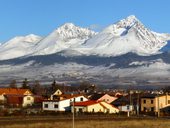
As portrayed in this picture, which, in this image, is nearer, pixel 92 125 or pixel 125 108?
pixel 92 125

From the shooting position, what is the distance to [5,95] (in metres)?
119

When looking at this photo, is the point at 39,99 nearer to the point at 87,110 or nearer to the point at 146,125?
the point at 87,110

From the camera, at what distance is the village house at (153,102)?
10806 centimetres

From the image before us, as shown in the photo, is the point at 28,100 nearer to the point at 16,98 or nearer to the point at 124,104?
the point at 16,98

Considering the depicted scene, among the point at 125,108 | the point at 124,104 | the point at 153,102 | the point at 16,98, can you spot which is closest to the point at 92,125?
the point at 125,108

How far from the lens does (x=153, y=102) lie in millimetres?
108438

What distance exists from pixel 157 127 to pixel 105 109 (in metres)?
38.2

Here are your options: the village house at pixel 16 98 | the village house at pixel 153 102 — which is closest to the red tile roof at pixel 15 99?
the village house at pixel 16 98

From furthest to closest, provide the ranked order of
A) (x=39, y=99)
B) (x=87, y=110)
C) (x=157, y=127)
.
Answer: (x=39, y=99) → (x=87, y=110) → (x=157, y=127)

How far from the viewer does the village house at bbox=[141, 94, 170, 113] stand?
108 metres

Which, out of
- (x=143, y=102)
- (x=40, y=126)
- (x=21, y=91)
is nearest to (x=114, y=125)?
(x=40, y=126)

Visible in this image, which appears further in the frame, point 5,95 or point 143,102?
point 5,95

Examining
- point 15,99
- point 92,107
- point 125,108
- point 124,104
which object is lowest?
point 125,108

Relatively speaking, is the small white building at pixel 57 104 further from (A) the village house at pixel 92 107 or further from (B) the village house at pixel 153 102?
(B) the village house at pixel 153 102
